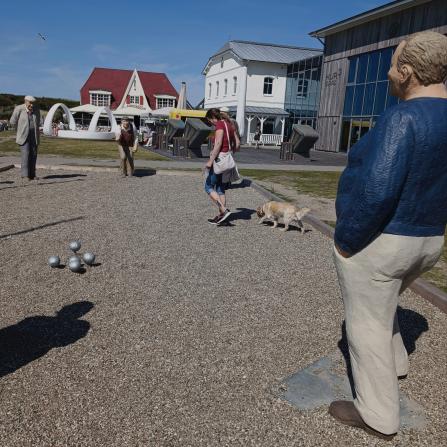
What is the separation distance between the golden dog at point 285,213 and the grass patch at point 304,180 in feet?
12.2

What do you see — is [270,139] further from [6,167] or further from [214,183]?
[214,183]

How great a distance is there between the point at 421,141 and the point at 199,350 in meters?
2.13

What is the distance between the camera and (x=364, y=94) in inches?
1089

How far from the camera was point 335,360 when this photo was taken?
3209 mm

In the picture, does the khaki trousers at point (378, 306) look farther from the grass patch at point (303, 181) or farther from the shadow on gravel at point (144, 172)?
the shadow on gravel at point (144, 172)

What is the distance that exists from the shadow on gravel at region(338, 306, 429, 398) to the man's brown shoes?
1.84ft

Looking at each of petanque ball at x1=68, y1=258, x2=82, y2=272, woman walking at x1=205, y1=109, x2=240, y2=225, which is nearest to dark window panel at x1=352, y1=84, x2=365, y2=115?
woman walking at x1=205, y1=109, x2=240, y2=225

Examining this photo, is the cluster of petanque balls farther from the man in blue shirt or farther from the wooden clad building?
the wooden clad building

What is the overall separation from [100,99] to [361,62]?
3522 cm

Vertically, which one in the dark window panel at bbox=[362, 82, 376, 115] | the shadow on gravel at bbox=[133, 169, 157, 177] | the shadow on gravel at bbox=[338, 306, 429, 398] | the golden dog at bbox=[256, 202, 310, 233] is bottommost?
the shadow on gravel at bbox=[133, 169, 157, 177]

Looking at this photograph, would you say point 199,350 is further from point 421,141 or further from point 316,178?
point 316,178

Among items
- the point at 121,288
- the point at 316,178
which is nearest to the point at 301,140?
the point at 316,178

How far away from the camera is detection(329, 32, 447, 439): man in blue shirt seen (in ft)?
6.23

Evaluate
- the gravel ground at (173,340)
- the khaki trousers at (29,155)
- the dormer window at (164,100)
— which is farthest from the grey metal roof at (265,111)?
the gravel ground at (173,340)
